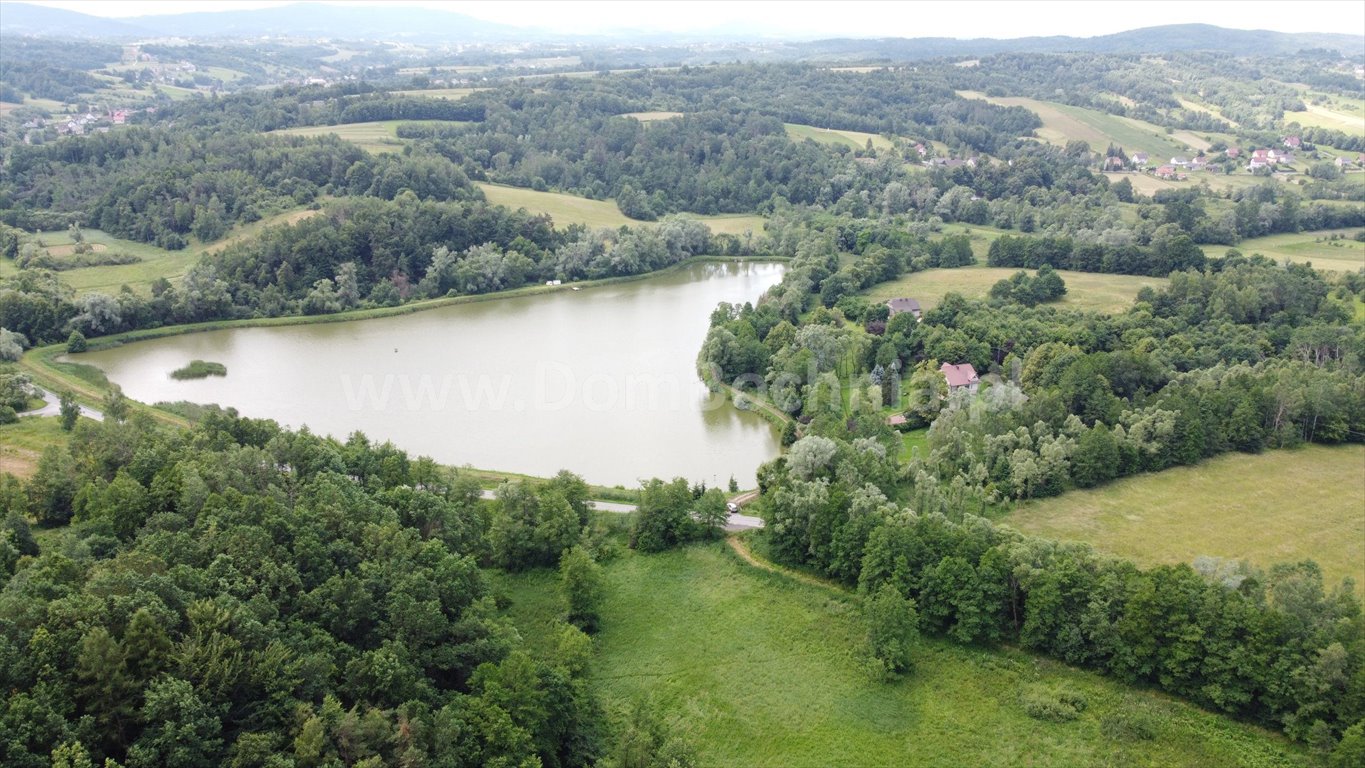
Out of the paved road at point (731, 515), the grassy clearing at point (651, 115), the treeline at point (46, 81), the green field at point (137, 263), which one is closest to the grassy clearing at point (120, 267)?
the green field at point (137, 263)

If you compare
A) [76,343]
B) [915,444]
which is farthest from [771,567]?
[76,343]

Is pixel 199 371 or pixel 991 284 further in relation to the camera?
pixel 991 284

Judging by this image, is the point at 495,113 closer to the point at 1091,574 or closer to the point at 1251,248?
the point at 1251,248

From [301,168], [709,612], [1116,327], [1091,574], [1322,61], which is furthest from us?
[1322,61]

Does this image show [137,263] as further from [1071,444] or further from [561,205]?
[1071,444]

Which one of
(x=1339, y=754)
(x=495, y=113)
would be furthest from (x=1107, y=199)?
(x=1339, y=754)

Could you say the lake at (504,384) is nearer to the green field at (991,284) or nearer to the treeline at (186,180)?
the green field at (991,284)
